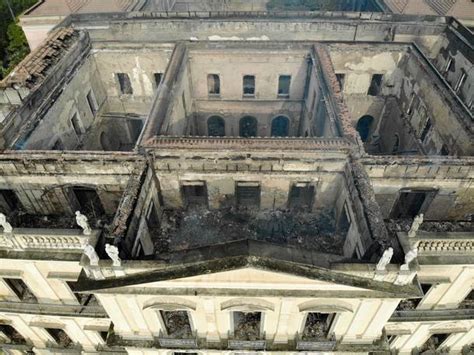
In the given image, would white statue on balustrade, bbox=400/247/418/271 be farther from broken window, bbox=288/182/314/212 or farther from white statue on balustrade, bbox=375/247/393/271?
broken window, bbox=288/182/314/212

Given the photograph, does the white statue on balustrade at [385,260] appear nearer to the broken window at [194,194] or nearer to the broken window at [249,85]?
the broken window at [194,194]

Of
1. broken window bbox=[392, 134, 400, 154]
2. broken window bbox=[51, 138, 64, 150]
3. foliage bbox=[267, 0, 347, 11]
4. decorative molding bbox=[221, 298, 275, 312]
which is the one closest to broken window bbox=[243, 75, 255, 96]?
broken window bbox=[392, 134, 400, 154]

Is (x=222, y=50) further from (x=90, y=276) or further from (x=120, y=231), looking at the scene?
(x=90, y=276)

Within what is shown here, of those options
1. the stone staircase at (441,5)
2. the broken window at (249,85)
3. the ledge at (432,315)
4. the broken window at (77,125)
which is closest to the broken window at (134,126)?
the broken window at (77,125)

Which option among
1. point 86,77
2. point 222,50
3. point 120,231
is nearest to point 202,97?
point 222,50

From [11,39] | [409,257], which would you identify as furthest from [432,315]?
[11,39]

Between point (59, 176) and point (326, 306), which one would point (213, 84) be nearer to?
point (59, 176)
